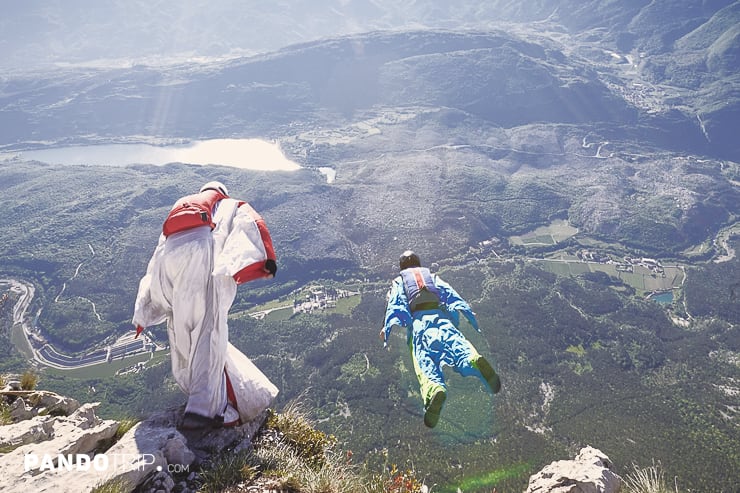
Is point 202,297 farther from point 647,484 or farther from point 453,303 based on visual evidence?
point 647,484

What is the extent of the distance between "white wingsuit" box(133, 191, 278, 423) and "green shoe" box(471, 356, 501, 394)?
3.22m

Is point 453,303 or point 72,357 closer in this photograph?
point 453,303

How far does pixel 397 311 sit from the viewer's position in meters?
7.56

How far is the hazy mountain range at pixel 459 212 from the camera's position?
128 feet

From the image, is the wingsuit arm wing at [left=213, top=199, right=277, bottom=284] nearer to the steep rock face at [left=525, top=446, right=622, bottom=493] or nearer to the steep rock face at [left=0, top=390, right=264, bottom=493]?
the steep rock face at [left=0, top=390, right=264, bottom=493]

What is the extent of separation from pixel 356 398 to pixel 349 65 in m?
155

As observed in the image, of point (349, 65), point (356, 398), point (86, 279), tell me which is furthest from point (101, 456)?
point (349, 65)

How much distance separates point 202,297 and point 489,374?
397cm

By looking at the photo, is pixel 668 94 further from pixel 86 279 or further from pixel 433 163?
pixel 86 279

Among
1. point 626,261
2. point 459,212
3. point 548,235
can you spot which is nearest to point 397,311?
point 459,212

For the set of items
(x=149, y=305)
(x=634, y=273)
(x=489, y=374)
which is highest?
(x=149, y=305)

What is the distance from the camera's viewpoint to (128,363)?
47125 mm

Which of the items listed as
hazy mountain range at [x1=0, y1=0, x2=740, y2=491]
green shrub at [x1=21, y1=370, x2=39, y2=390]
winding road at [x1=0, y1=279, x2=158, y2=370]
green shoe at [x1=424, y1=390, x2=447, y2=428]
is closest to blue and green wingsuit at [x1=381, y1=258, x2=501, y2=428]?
green shoe at [x1=424, y1=390, x2=447, y2=428]

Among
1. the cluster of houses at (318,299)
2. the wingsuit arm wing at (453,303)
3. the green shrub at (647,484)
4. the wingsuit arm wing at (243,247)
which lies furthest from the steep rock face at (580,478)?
the cluster of houses at (318,299)
